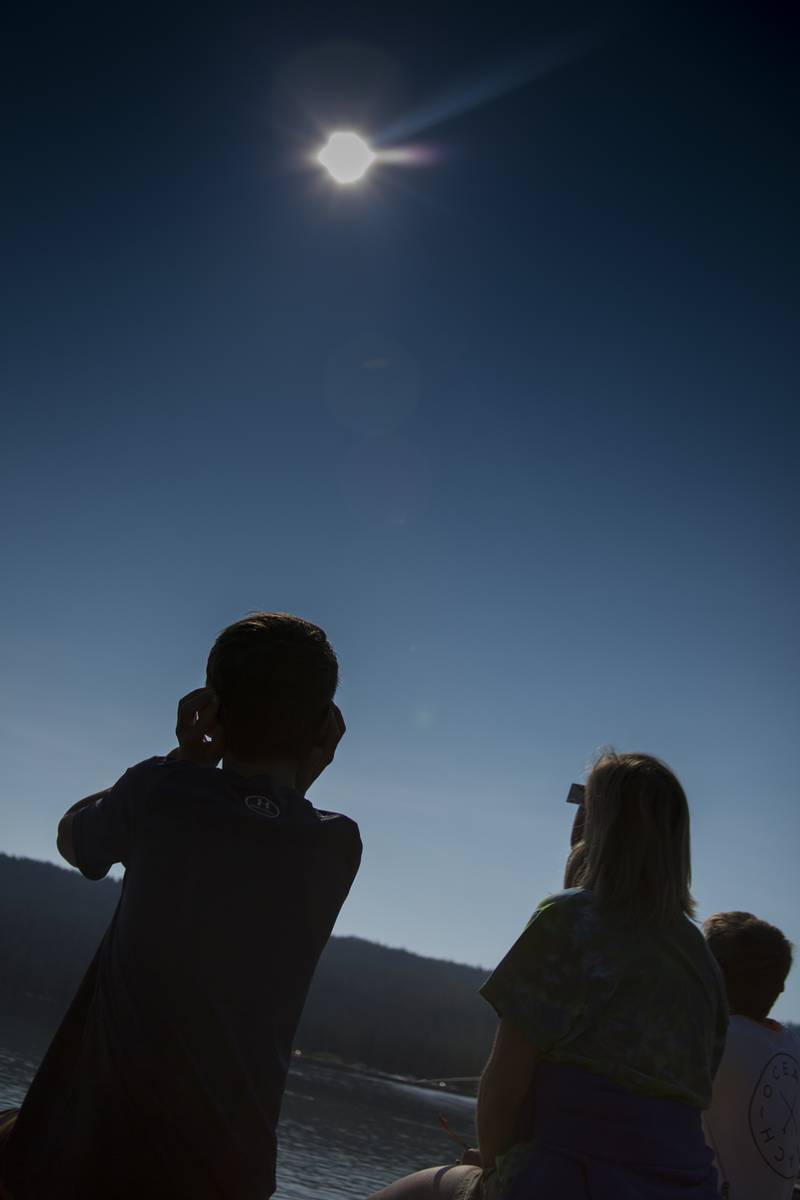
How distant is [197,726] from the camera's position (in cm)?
211

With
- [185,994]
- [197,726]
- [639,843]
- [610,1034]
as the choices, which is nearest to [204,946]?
[185,994]

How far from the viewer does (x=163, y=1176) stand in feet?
5.31

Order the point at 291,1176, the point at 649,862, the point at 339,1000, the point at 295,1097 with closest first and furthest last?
the point at 649,862, the point at 291,1176, the point at 295,1097, the point at 339,1000

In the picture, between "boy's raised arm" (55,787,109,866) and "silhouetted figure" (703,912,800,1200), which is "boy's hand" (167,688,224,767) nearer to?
"boy's raised arm" (55,787,109,866)

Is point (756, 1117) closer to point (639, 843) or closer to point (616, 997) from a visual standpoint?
point (616, 997)

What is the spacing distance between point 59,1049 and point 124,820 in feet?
1.44

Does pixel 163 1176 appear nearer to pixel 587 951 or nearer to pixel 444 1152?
pixel 587 951

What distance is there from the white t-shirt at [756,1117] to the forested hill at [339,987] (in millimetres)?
58849

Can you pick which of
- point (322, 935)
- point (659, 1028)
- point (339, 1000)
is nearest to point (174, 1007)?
point (322, 935)

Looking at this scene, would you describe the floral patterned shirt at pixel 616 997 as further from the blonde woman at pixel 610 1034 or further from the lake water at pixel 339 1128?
the lake water at pixel 339 1128

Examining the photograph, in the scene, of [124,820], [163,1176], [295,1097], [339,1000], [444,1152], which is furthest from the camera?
[339,1000]

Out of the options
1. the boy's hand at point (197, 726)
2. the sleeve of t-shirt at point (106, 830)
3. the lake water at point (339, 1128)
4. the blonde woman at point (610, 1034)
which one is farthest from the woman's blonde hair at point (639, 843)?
the lake water at point (339, 1128)

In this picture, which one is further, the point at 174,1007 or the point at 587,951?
the point at 587,951

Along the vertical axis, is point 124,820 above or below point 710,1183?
above
